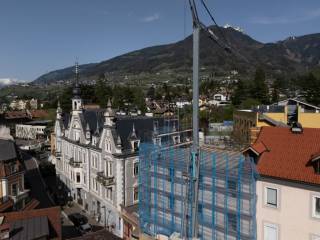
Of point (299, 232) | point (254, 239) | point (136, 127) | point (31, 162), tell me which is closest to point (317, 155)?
point (299, 232)

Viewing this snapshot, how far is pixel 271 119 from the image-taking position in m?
38.8

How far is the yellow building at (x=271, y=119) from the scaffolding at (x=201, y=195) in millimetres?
8097

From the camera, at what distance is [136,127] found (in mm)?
42969

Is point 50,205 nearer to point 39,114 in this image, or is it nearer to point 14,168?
point 14,168

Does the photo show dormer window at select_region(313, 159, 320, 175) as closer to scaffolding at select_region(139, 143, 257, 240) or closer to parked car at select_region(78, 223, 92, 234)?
scaffolding at select_region(139, 143, 257, 240)

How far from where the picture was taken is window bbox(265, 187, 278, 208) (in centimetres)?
2327

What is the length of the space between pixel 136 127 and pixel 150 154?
12.1m

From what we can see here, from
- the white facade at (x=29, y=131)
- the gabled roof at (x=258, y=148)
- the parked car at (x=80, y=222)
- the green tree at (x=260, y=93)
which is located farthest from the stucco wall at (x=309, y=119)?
the white facade at (x=29, y=131)

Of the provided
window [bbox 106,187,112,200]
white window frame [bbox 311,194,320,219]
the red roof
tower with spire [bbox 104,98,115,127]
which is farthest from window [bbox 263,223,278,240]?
tower with spire [bbox 104,98,115,127]

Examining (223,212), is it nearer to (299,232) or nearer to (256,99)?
(299,232)

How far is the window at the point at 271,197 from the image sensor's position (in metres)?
23.3

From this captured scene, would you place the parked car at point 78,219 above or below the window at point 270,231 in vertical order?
below

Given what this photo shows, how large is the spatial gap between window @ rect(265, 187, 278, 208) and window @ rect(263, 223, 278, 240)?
133 cm

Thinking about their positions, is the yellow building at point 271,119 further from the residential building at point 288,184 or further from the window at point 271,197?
the window at point 271,197
